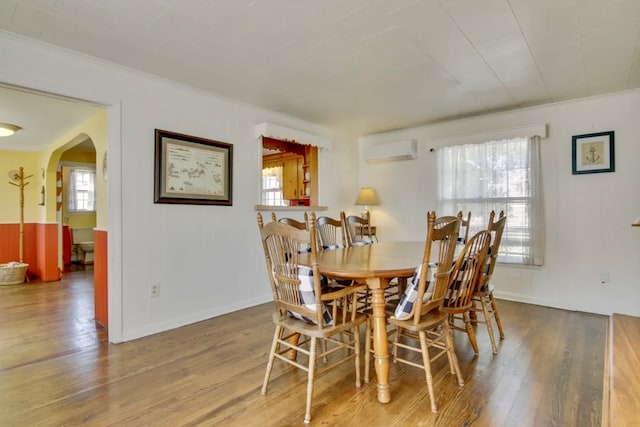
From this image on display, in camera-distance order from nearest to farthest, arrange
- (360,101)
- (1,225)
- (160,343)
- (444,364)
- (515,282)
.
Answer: (444,364)
(160,343)
(360,101)
(515,282)
(1,225)

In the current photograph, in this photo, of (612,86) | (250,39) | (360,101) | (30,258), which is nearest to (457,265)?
(250,39)

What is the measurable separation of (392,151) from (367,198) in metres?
0.74

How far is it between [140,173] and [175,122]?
1.88 ft

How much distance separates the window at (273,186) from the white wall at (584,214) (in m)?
3.29

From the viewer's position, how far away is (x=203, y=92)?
129 inches

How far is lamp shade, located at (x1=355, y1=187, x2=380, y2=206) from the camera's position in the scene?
488cm

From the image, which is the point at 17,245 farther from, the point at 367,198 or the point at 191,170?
the point at 367,198

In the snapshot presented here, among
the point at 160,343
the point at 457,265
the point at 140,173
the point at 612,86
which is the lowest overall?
the point at 160,343

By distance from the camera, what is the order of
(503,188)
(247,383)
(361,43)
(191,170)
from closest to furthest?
(247,383), (361,43), (191,170), (503,188)

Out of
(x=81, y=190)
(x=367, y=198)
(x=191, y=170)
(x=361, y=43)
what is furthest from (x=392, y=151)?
(x=81, y=190)

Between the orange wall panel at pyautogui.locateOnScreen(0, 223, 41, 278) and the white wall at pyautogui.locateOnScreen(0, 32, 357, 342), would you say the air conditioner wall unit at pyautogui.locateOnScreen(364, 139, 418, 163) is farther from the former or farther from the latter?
the orange wall panel at pyautogui.locateOnScreen(0, 223, 41, 278)

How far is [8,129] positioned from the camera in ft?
13.3

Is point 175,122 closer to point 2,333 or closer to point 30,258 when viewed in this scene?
point 2,333

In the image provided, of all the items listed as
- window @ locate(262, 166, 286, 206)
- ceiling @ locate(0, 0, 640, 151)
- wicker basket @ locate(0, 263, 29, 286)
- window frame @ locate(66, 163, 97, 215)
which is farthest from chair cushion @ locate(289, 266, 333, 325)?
window frame @ locate(66, 163, 97, 215)
